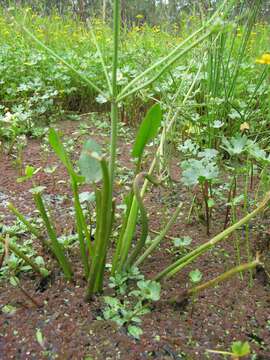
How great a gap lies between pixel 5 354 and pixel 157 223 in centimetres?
58

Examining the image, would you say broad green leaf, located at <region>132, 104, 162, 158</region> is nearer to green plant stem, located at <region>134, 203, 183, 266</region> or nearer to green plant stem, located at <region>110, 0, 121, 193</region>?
green plant stem, located at <region>110, 0, 121, 193</region>

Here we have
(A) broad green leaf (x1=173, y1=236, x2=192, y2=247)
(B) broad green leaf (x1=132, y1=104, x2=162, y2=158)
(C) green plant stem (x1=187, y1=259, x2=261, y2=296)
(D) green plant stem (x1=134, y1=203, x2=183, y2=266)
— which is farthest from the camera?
(A) broad green leaf (x1=173, y1=236, x2=192, y2=247)

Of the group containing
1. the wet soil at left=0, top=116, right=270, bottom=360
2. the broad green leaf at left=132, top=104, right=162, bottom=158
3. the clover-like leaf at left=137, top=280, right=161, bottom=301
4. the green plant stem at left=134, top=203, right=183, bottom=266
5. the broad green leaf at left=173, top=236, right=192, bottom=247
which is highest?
the broad green leaf at left=132, top=104, right=162, bottom=158

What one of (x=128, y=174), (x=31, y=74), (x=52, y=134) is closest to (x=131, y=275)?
(x=52, y=134)

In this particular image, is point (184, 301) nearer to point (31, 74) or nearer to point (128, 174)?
point (128, 174)

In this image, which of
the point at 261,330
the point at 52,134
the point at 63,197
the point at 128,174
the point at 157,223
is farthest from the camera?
the point at 128,174

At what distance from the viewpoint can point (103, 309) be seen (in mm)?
891

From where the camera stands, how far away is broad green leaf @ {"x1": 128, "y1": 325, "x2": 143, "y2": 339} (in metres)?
0.83

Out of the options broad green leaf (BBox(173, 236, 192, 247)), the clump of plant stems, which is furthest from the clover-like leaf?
broad green leaf (BBox(173, 236, 192, 247))

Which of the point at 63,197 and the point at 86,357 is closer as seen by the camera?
the point at 86,357

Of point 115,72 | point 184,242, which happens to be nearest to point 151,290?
point 184,242

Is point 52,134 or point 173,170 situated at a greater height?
point 52,134

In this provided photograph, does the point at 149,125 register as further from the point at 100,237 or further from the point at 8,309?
the point at 8,309

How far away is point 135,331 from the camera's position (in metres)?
0.83
